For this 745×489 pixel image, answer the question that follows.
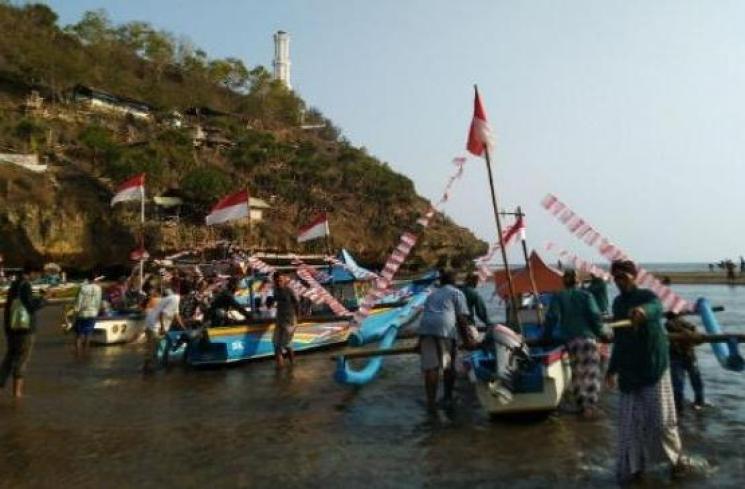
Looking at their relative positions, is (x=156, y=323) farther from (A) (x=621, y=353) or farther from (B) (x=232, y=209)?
(A) (x=621, y=353)

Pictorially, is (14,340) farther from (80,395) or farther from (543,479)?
(543,479)

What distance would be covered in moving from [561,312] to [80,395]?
8.01 metres

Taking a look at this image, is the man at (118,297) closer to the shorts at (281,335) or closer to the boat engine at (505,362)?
the shorts at (281,335)

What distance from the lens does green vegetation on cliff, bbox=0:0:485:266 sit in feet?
171

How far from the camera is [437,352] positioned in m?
9.41

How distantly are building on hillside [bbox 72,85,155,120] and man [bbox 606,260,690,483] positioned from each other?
70.5 m

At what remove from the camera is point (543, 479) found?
652 centimetres

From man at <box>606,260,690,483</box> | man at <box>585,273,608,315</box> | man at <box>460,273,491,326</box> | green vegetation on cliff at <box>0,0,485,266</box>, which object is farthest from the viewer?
green vegetation on cliff at <box>0,0,485,266</box>

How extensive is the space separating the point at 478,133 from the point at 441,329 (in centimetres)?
360

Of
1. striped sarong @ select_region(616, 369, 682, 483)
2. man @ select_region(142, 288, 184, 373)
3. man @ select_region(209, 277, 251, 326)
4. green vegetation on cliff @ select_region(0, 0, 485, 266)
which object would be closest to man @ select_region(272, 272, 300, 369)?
man @ select_region(209, 277, 251, 326)

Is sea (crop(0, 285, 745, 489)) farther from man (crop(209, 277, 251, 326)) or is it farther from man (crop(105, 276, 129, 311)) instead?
man (crop(105, 276, 129, 311))

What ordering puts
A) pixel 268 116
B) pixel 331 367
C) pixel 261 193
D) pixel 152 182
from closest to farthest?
pixel 331 367 → pixel 152 182 → pixel 261 193 → pixel 268 116

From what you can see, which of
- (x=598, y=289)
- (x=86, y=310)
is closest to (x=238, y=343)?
(x=86, y=310)

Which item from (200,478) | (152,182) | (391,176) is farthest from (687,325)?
(391,176)
